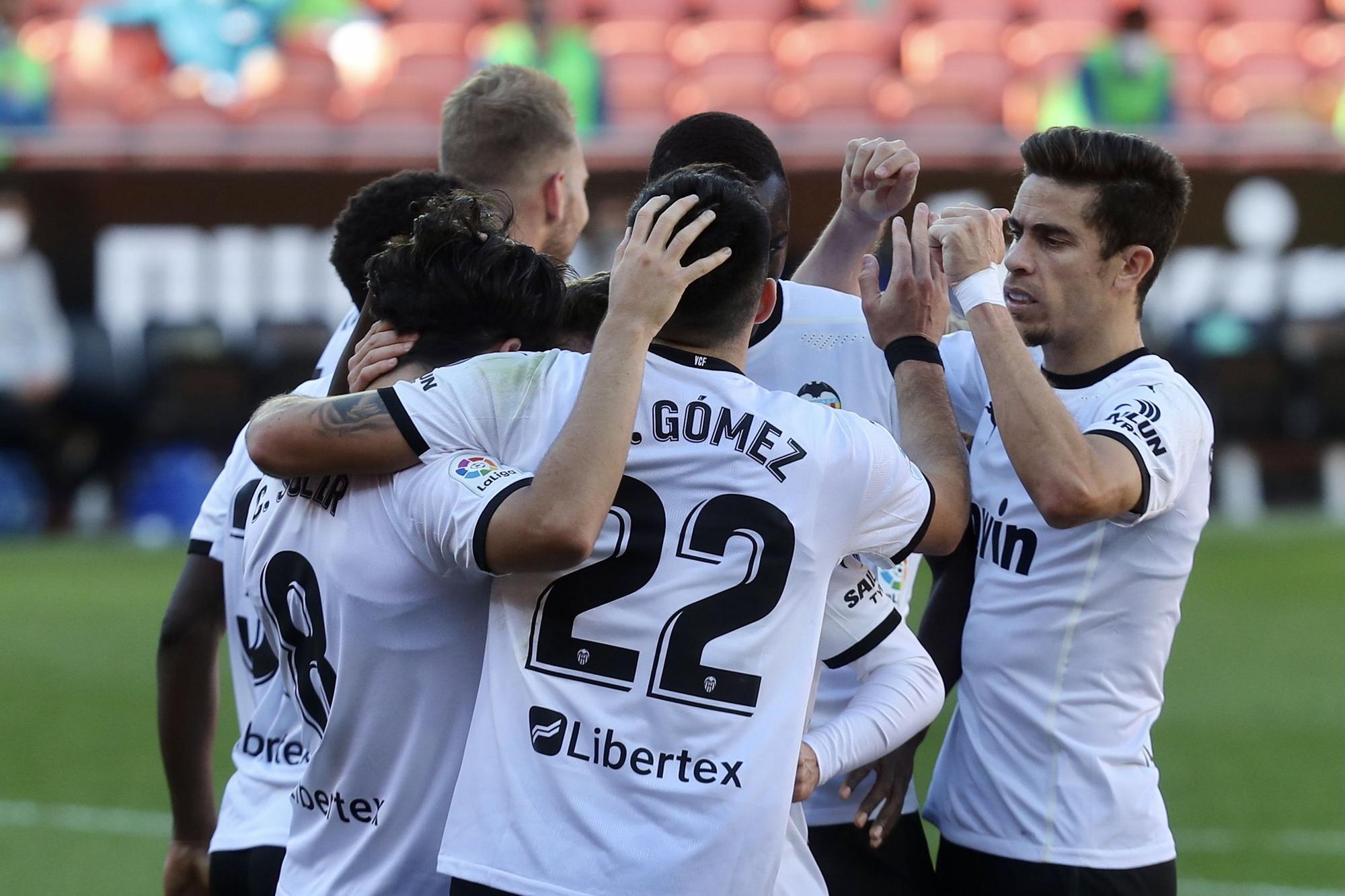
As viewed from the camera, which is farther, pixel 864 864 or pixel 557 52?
pixel 557 52

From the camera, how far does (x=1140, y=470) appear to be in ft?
8.48

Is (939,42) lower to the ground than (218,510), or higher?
higher

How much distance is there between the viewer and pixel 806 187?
13.3 m

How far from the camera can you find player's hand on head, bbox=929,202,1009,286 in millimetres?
2695

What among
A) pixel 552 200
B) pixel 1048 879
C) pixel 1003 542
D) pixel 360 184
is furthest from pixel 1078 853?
pixel 360 184

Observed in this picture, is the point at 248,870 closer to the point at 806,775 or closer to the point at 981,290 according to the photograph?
the point at 806,775

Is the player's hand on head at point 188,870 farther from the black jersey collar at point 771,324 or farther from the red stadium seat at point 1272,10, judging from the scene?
the red stadium seat at point 1272,10

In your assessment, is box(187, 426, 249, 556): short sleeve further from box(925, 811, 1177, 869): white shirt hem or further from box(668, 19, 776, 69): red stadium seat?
box(668, 19, 776, 69): red stadium seat

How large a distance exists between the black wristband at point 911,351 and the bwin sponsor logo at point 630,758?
85 centimetres

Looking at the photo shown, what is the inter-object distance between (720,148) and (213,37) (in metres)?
12.8

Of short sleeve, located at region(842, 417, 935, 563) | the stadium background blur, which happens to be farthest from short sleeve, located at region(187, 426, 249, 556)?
the stadium background blur

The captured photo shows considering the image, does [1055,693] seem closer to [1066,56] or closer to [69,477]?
[69,477]

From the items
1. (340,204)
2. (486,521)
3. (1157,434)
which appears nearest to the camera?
(486,521)

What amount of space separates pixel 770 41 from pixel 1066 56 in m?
3.07
